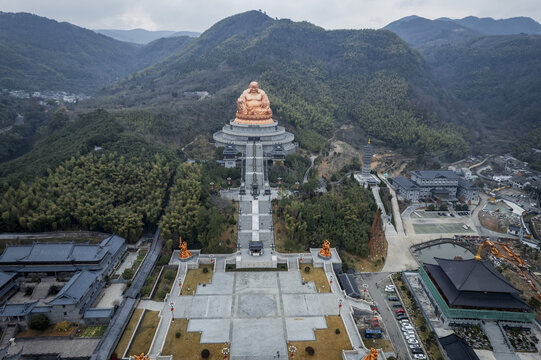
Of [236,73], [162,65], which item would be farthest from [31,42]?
[236,73]

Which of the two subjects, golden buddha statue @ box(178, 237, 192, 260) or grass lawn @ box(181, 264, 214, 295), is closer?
grass lawn @ box(181, 264, 214, 295)

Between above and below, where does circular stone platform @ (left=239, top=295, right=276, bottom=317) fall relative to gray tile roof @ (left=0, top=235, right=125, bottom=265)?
below

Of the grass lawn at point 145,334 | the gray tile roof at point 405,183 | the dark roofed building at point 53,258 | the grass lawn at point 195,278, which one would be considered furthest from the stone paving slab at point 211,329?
the gray tile roof at point 405,183

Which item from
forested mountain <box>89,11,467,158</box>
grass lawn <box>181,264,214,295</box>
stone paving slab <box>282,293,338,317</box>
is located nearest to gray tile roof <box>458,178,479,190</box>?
forested mountain <box>89,11,467,158</box>

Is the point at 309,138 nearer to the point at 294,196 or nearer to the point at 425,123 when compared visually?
the point at 294,196

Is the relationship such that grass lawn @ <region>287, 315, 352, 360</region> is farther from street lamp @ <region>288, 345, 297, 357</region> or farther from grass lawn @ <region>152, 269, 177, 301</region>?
grass lawn @ <region>152, 269, 177, 301</region>

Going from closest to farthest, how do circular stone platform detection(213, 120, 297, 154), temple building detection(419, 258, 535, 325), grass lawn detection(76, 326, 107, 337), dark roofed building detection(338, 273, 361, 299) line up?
1. grass lawn detection(76, 326, 107, 337)
2. temple building detection(419, 258, 535, 325)
3. dark roofed building detection(338, 273, 361, 299)
4. circular stone platform detection(213, 120, 297, 154)

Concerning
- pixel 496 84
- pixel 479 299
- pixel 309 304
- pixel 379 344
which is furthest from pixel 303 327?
pixel 496 84
